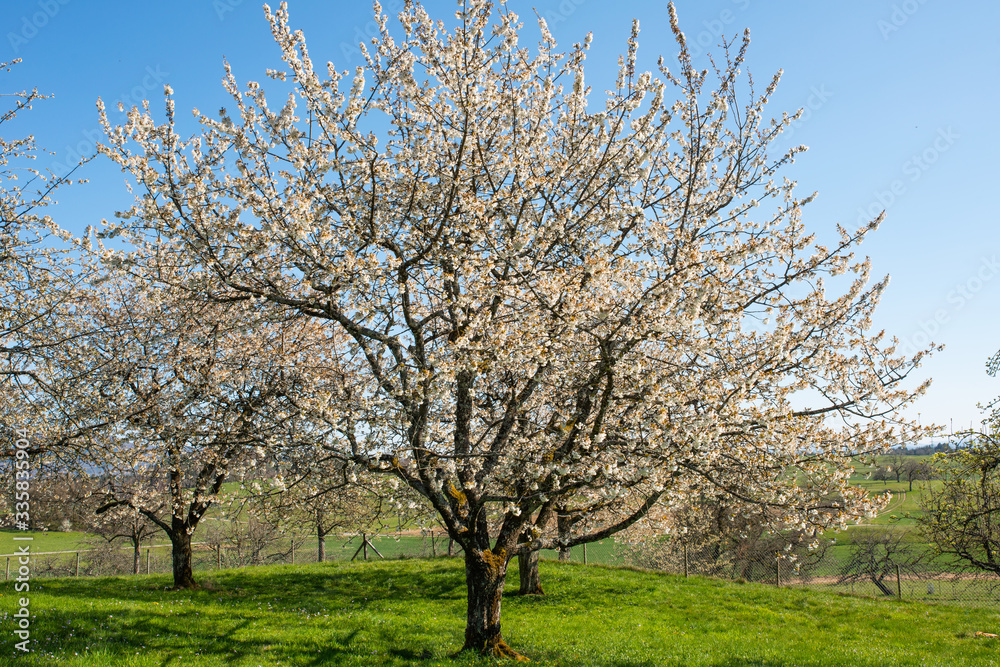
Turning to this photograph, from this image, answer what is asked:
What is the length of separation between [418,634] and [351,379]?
507 cm

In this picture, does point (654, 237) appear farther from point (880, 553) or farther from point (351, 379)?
point (880, 553)

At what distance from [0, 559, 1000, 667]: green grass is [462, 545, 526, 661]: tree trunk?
0.44 meters

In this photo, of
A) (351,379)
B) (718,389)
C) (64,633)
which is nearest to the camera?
(718,389)

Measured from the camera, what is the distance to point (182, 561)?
1584 cm

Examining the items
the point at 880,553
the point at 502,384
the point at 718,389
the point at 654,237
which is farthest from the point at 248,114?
the point at 880,553

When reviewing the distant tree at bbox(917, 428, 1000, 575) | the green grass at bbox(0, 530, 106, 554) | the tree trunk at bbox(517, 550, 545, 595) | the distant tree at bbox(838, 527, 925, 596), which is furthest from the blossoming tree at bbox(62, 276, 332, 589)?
the green grass at bbox(0, 530, 106, 554)

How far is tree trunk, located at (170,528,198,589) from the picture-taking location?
15617 mm

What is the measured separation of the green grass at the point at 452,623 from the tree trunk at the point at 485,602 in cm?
44

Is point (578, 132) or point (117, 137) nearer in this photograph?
point (117, 137)

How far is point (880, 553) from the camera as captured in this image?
36.6m

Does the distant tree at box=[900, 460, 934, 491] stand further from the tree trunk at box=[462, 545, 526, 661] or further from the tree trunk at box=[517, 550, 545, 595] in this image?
the tree trunk at box=[462, 545, 526, 661]

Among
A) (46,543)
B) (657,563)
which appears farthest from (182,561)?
(46,543)

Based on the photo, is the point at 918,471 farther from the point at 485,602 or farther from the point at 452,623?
the point at 485,602

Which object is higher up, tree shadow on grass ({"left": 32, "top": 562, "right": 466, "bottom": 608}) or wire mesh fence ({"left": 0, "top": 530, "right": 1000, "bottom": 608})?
tree shadow on grass ({"left": 32, "top": 562, "right": 466, "bottom": 608})
